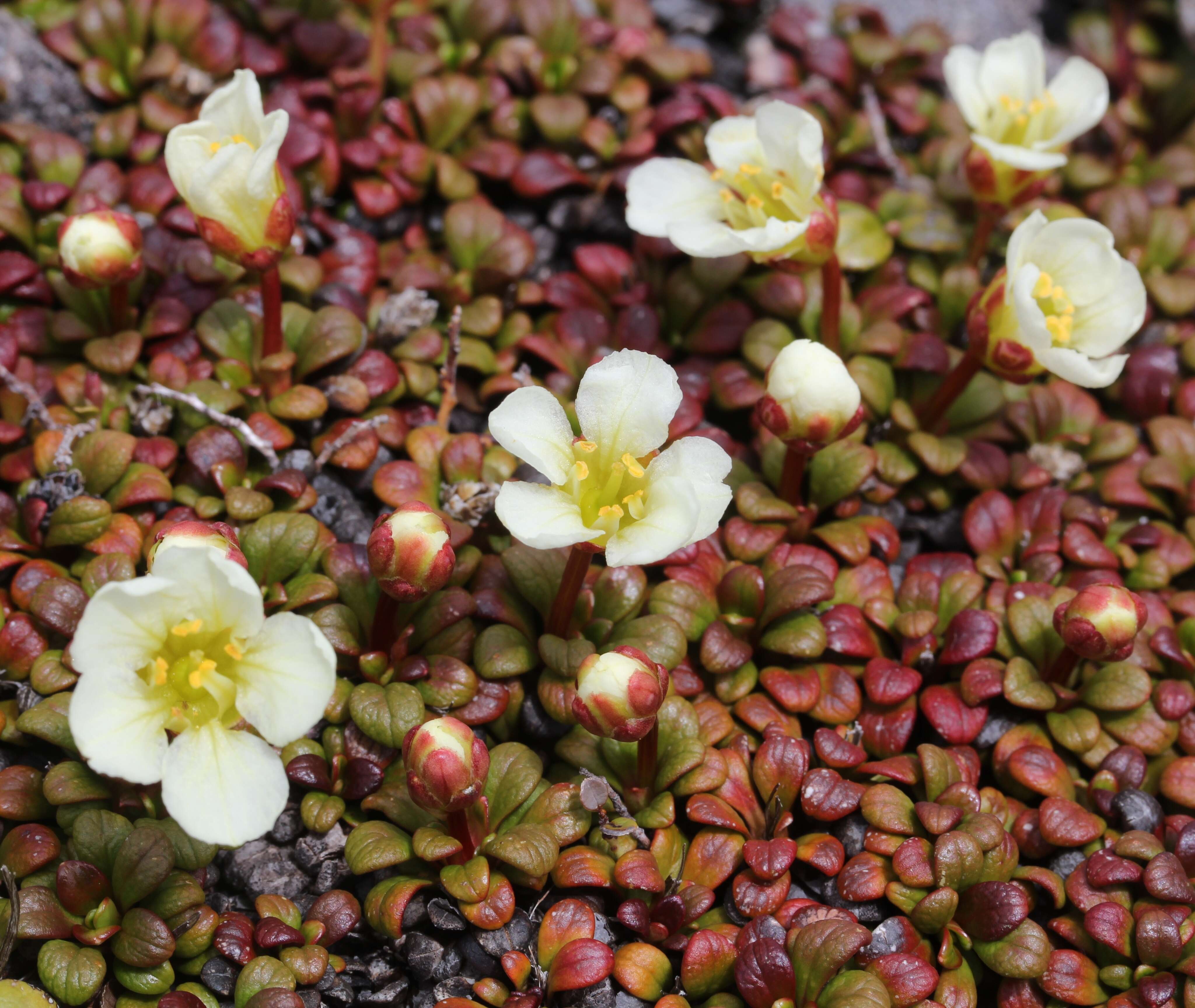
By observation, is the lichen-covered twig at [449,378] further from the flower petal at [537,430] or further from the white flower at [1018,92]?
→ the white flower at [1018,92]

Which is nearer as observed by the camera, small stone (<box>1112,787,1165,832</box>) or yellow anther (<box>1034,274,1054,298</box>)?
small stone (<box>1112,787,1165,832</box>)

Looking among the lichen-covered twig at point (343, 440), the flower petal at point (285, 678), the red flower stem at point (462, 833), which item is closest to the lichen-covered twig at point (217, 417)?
the lichen-covered twig at point (343, 440)

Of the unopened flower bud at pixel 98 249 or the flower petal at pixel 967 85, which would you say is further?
the flower petal at pixel 967 85

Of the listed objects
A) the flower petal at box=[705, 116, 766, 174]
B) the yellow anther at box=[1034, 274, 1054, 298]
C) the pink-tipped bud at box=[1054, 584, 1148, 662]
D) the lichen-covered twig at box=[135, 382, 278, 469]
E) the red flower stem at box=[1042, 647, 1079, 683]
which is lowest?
the red flower stem at box=[1042, 647, 1079, 683]

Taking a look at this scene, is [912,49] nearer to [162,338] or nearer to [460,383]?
[460,383]

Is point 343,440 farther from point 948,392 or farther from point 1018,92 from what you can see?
point 1018,92

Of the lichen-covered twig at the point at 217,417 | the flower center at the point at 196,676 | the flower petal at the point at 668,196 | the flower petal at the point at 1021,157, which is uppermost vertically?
the flower petal at the point at 1021,157

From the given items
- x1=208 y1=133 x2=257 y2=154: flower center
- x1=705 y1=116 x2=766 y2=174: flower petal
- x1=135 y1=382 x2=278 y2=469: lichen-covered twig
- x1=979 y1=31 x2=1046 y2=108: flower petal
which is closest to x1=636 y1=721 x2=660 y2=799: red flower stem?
x1=135 y1=382 x2=278 y2=469: lichen-covered twig

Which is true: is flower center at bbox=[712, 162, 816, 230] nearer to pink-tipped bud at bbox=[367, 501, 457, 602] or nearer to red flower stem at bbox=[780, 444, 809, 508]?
red flower stem at bbox=[780, 444, 809, 508]
